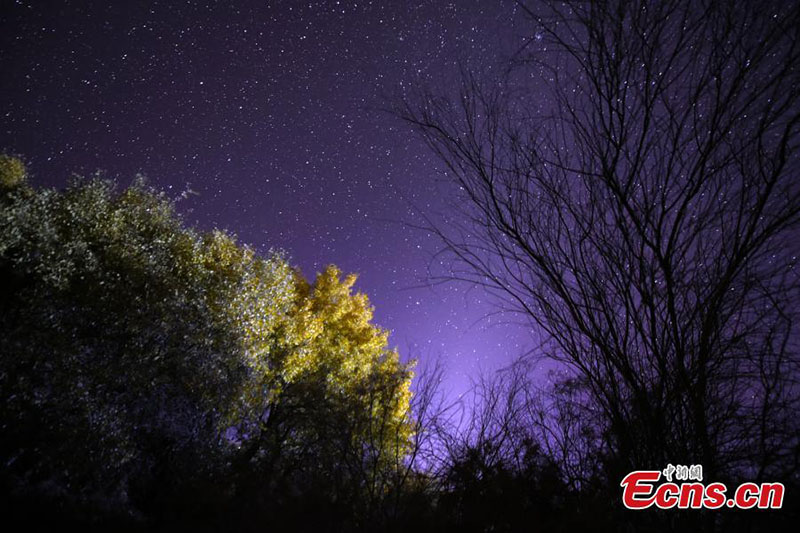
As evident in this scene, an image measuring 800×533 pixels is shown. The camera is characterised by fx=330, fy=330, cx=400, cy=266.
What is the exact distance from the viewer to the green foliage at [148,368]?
5.48m

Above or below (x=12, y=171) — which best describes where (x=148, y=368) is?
below

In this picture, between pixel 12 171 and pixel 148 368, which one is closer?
pixel 148 368

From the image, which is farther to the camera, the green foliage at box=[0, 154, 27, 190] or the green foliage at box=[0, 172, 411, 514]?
the green foliage at box=[0, 154, 27, 190]

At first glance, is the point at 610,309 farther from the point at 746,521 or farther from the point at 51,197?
the point at 51,197

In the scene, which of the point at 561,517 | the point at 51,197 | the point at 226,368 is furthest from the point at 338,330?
the point at 561,517

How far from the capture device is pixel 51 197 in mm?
7258

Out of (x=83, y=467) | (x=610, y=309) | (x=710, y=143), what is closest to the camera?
(x=710, y=143)

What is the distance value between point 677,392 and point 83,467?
328 inches

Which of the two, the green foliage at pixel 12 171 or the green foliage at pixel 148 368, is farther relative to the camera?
the green foliage at pixel 12 171

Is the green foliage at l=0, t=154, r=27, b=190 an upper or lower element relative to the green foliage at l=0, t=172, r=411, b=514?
upper

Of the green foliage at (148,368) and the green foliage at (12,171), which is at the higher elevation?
the green foliage at (12,171)

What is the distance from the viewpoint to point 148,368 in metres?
6.53

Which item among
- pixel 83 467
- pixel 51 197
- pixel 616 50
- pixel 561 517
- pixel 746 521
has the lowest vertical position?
pixel 83 467

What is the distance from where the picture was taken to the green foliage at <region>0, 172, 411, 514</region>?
5.48m
